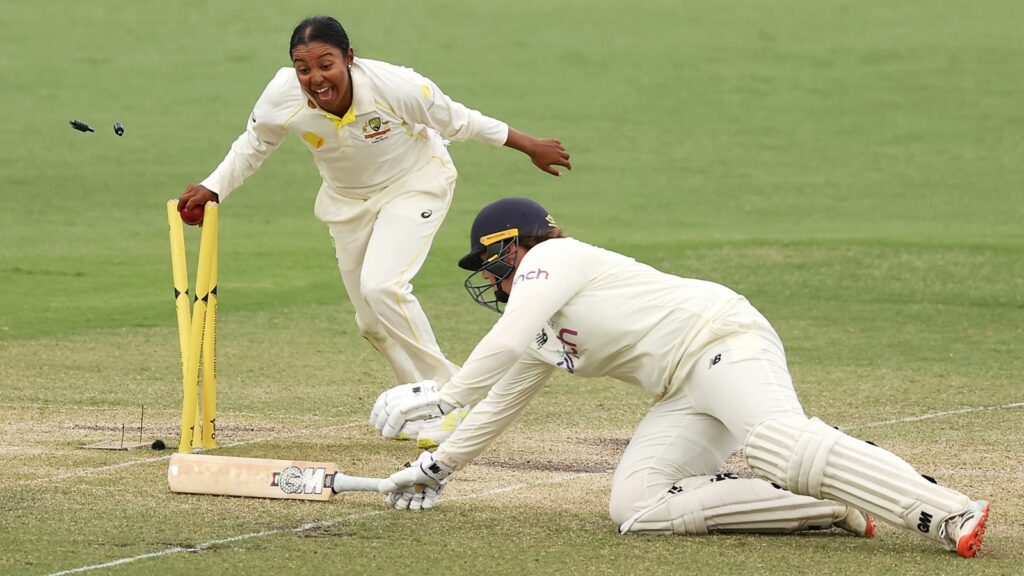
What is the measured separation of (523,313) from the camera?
594cm

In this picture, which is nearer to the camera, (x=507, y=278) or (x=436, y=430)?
(x=507, y=278)

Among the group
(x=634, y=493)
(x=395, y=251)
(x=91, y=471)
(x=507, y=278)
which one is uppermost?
(x=507, y=278)

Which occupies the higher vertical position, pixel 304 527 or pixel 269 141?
pixel 269 141

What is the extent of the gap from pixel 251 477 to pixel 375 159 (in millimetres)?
1977

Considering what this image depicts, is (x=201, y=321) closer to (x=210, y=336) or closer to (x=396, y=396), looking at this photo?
(x=210, y=336)

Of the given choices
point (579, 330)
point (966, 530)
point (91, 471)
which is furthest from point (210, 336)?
point (966, 530)

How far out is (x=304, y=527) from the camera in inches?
243

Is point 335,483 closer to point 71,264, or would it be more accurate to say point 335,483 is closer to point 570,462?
point 570,462

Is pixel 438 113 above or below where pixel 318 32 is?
below

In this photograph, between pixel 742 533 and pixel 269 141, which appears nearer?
pixel 742 533

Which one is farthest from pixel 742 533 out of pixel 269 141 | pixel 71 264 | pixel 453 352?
pixel 71 264

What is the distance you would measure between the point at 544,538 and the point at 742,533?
27.8 inches

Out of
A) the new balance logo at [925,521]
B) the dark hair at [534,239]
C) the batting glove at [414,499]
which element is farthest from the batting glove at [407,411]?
the new balance logo at [925,521]

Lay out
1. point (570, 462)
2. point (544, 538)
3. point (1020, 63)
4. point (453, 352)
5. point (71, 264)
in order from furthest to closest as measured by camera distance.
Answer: point (1020, 63)
point (71, 264)
point (453, 352)
point (570, 462)
point (544, 538)
